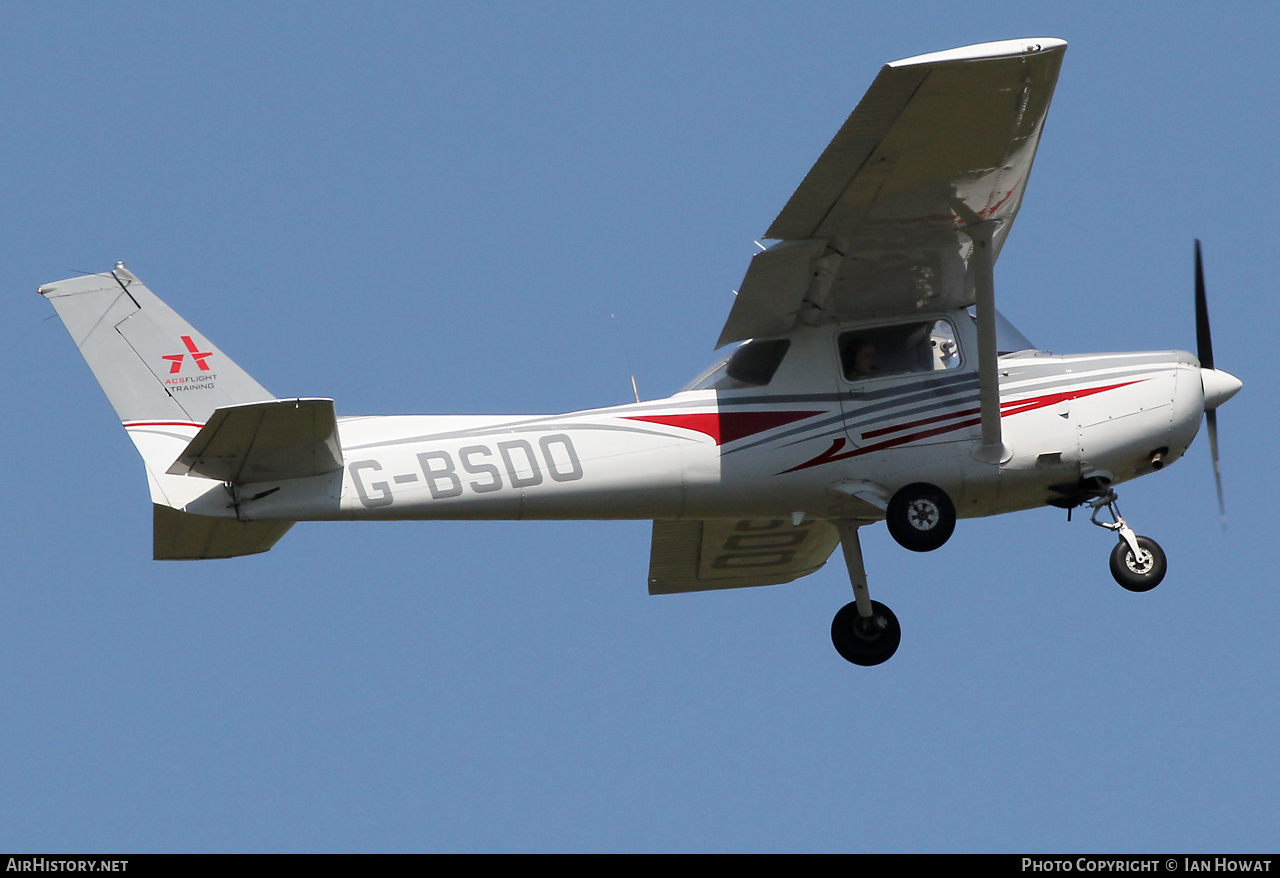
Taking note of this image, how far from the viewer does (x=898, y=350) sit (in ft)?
39.3

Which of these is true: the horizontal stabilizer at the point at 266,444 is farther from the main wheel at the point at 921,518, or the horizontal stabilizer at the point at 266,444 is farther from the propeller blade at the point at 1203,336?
the propeller blade at the point at 1203,336

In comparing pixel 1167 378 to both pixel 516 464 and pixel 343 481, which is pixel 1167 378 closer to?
pixel 516 464

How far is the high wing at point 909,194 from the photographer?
9797 mm

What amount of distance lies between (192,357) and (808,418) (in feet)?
13.8

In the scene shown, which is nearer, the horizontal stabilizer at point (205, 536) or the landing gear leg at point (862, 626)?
the horizontal stabilizer at point (205, 536)

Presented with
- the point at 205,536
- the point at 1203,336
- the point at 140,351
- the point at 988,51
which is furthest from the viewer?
the point at 1203,336

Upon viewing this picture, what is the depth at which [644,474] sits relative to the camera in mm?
11547

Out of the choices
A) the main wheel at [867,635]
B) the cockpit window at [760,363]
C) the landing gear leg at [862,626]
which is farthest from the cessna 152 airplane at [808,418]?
the main wheel at [867,635]

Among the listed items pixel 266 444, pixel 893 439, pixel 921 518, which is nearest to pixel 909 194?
pixel 893 439

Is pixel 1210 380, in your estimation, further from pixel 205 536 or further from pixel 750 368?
pixel 205 536

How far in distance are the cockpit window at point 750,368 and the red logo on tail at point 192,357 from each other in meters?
3.30

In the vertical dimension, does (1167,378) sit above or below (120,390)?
below
